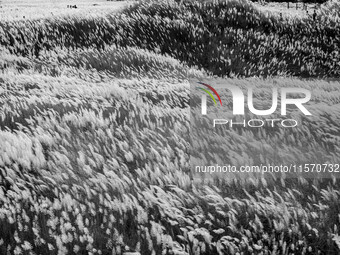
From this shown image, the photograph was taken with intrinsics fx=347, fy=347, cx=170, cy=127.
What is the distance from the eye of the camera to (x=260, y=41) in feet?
47.9

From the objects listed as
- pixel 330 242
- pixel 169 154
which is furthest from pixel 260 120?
pixel 330 242

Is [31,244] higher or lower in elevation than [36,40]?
lower

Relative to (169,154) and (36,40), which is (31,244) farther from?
(36,40)

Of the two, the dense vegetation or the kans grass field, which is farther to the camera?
the dense vegetation

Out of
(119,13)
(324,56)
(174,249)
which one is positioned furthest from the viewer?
(119,13)

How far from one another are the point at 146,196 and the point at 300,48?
13.4m

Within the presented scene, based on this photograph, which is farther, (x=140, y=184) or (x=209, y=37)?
(x=209, y=37)

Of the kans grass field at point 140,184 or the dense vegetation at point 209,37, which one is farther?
the dense vegetation at point 209,37

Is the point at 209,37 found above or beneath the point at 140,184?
above

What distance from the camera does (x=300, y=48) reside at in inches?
566

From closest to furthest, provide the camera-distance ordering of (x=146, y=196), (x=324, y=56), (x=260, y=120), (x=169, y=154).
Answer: (x=146, y=196) → (x=169, y=154) → (x=260, y=120) → (x=324, y=56)

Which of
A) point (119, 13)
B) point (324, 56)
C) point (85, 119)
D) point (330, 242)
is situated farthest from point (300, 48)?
point (330, 242)

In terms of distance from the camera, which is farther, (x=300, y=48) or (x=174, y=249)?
(x=300, y=48)

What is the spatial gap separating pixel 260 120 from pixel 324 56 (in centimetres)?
1112
